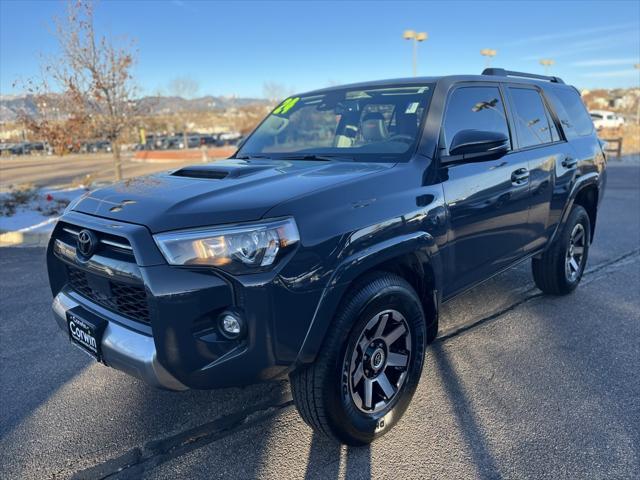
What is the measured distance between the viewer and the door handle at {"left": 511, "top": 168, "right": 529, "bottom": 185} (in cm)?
359

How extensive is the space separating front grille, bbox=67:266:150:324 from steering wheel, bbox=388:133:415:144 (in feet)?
5.84

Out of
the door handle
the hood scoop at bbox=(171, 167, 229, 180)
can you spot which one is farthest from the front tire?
the door handle

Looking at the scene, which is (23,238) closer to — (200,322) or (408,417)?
(200,322)

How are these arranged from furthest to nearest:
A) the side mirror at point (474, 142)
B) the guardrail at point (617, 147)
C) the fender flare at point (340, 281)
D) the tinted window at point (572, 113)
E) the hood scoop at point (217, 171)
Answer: the guardrail at point (617, 147) < the tinted window at point (572, 113) < the side mirror at point (474, 142) < the hood scoop at point (217, 171) < the fender flare at point (340, 281)

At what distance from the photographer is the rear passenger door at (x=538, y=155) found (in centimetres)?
387

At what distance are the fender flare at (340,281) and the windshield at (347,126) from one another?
0.65 meters

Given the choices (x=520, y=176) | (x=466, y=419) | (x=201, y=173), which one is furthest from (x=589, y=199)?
(x=201, y=173)

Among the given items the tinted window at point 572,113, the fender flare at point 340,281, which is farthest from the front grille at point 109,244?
the tinted window at point 572,113

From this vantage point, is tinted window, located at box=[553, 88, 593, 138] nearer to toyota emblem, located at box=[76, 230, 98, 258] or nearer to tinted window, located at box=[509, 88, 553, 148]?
tinted window, located at box=[509, 88, 553, 148]

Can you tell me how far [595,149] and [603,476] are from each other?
3.58 metres

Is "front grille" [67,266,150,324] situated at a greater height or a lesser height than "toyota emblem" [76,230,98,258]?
lesser

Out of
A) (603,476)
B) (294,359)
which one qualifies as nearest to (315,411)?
(294,359)

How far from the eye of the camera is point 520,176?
3.66 m

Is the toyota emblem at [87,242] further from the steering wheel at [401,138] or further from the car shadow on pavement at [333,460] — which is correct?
the steering wheel at [401,138]
